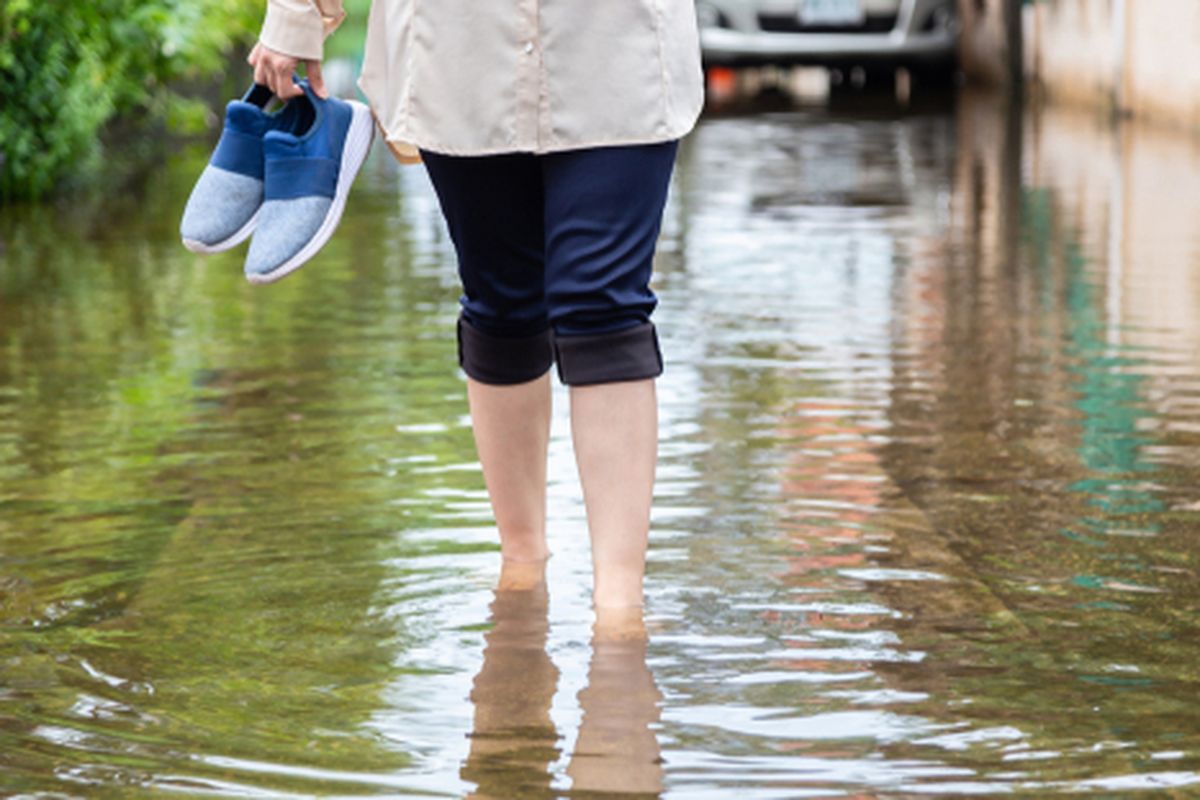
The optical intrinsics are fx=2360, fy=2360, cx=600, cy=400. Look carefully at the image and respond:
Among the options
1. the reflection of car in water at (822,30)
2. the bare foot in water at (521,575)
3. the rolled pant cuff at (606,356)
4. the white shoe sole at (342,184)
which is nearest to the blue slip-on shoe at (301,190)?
the white shoe sole at (342,184)

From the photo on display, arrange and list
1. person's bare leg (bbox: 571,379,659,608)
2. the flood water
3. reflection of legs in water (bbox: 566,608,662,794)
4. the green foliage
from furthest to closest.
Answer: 1. the green foliage
2. person's bare leg (bbox: 571,379,659,608)
3. the flood water
4. reflection of legs in water (bbox: 566,608,662,794)

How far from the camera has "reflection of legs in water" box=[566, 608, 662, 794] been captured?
109 inches

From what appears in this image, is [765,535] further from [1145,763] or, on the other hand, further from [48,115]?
[48,115]

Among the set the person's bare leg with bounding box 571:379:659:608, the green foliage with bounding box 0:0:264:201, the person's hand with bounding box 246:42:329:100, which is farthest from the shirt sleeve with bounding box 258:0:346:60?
the green foliage with bounding box 0:0:264:201

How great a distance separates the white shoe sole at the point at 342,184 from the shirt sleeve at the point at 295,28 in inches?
4.2

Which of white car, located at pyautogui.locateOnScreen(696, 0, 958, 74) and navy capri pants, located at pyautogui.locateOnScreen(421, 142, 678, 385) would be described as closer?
navy capri pants, located at pyautogui.locateOnScreen(421, 142, 678, 385)

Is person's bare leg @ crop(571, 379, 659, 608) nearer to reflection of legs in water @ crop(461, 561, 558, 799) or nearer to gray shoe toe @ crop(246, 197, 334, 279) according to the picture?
reflection of legs in water @ crop(461, 561, 558, 799)

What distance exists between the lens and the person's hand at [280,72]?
3.51 metres

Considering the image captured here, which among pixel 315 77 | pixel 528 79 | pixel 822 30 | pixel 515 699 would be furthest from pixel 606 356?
pixel 822 30

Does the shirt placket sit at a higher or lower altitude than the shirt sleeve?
lower

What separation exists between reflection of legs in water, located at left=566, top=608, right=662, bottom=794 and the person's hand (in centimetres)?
91

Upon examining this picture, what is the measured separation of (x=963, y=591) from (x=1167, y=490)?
907 millimetres

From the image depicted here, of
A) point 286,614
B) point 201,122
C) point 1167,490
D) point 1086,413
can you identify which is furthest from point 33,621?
point 201,122

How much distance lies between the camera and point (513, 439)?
3.77 m
